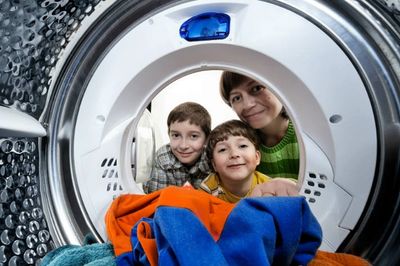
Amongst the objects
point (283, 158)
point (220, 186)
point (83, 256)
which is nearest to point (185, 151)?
point (220, 186)

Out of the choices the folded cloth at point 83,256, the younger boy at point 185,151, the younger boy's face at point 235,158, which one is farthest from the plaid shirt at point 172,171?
the folded cloth at point 83,256

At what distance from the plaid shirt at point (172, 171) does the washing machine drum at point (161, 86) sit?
0.29 metres

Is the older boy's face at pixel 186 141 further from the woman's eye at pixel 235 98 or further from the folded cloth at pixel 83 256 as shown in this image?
the folded cloth at pixel 83 256

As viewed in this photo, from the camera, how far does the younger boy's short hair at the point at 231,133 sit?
3.34 feet

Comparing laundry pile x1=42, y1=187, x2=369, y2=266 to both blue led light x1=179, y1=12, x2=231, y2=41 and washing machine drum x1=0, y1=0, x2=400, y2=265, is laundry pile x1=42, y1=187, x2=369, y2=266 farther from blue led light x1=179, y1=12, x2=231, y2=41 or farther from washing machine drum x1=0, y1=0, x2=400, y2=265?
blue led light x1=179, y1=12, x2=231, y2=41

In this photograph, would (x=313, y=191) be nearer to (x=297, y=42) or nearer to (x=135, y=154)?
(x=297, y=42)

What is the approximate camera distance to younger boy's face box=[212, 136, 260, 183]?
97 cm

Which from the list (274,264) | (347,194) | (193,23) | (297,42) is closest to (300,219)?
(274,264)

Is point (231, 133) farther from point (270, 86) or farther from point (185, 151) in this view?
point (270, 86)

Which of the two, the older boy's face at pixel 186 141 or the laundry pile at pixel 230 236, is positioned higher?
the older boy's face at pixel 186 141

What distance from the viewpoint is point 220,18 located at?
72 centimetres

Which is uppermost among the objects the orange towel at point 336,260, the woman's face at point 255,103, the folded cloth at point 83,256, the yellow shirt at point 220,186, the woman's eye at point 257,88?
the woman's eye at point 257,88

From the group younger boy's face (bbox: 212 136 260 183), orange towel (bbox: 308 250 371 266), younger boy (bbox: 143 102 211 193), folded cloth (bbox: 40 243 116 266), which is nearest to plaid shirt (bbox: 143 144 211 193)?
younger boy (bbox: 143 102 211 193)

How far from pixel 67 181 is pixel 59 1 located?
348mm
